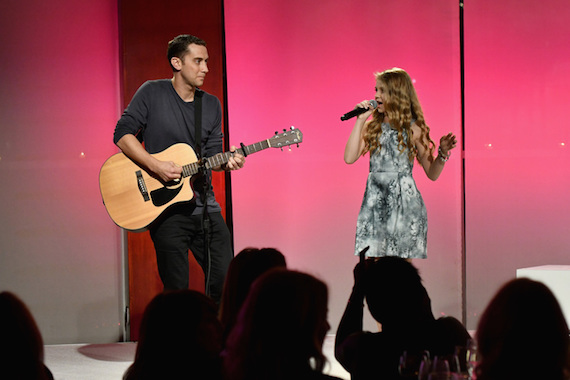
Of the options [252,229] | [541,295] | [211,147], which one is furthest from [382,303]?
[252,229]

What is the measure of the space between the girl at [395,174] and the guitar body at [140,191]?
1.02 m

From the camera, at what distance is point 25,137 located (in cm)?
460

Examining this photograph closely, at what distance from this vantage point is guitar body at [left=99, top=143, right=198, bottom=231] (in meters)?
3.58

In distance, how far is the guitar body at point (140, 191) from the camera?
3.58 m

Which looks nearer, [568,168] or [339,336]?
[339,336]

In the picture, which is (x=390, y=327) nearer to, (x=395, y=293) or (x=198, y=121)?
(x=395, y=293)

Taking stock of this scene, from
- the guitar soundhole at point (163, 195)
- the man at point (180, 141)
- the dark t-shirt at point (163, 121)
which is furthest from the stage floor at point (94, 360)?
the dark t-shirt at point (163, 121)

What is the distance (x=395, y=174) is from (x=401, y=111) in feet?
1.15

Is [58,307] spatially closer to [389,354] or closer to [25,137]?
[25,137]

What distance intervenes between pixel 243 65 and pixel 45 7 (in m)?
1.36

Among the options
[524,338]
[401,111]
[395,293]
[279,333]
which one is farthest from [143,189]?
[524,338]

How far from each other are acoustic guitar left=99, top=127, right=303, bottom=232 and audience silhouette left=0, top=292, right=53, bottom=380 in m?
1.85

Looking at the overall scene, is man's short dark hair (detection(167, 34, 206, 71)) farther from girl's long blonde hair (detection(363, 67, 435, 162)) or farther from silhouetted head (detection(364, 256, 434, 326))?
silhouetted head (detection(364, 256, 434, 326))

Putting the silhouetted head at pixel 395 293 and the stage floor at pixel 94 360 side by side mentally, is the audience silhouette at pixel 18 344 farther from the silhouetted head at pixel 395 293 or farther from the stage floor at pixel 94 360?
the stage floor at pixel 94 360
